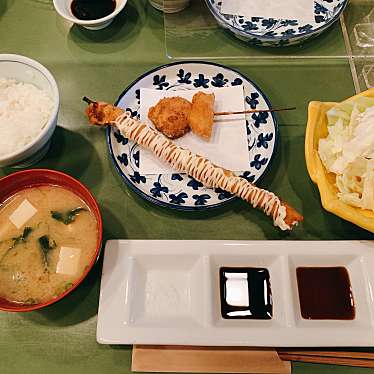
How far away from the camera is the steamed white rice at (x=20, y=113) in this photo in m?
1.72

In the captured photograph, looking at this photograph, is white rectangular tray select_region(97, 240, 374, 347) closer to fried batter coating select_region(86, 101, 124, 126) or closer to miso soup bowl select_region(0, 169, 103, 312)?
miso soup bowl select_region(0, 169, 103, 312)

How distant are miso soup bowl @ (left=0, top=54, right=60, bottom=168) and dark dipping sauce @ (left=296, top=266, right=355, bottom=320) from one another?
118cm

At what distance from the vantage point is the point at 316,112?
170cm

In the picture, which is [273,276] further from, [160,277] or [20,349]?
[20,349]

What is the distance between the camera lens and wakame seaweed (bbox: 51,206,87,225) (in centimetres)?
164

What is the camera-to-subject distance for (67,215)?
1647mm

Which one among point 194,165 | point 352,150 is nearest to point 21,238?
point 194,165

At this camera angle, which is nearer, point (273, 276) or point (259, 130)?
point (273, 276)

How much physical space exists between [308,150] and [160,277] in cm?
80

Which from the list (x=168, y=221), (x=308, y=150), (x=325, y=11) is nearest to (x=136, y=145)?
(x=168, y=221)

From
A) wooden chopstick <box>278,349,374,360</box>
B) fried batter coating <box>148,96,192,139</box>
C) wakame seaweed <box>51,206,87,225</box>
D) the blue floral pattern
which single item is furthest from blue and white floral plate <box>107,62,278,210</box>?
wooden chopstick <box>278,349,374,360</box>

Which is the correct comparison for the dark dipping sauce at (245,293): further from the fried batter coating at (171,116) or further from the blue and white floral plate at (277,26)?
the blue and white floral plate at (277,26)

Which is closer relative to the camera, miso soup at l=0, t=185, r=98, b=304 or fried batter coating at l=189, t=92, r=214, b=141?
miso soup at l=0, t=185, r=98, b=304

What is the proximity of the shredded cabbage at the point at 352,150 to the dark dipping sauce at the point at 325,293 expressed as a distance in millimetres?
311
